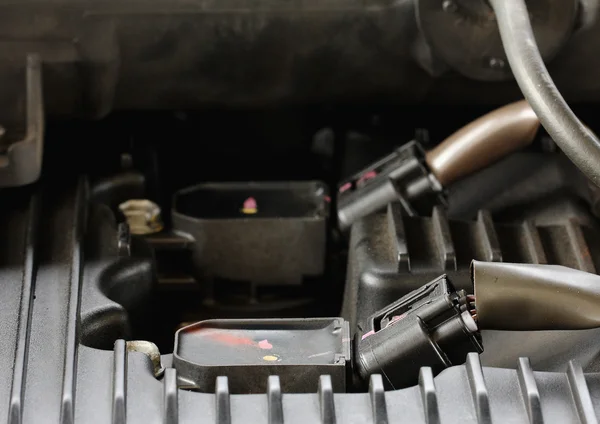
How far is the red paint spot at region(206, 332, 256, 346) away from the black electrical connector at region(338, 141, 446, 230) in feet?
0.97

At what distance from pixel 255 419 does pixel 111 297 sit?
0.31 m

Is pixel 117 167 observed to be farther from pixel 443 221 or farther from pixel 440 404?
pixel 440 404

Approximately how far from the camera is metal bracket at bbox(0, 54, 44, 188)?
115cm

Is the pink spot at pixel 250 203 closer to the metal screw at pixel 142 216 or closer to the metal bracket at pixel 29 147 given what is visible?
the metal screw at pixel 142 216

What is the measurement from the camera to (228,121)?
4.95 ft

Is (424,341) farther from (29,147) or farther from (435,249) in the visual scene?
(29,147)

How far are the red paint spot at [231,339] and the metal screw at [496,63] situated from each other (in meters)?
0.51

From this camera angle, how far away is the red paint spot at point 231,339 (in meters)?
0.98

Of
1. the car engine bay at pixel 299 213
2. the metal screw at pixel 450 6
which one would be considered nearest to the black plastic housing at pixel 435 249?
the car engine bay at pixel 299 213

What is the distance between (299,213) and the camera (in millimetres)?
1306

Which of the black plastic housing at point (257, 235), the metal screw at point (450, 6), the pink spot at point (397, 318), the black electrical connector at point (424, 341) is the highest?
the metal screw at point (450, 6)

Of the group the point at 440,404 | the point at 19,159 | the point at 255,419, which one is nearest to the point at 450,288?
the point at 440,404

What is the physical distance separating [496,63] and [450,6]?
102mm

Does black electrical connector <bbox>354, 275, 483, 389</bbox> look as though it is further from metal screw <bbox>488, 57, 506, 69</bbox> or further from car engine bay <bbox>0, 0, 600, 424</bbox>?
metal screw <bbox>488, 57, 506, 69</bbox>
